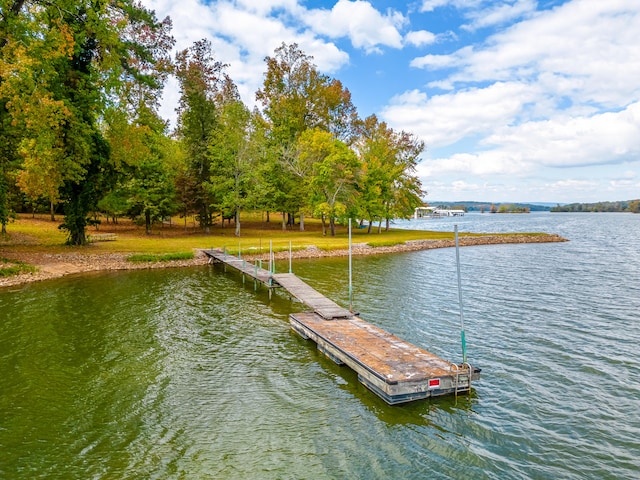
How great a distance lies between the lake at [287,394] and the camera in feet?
26.9

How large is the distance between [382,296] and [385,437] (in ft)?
47.0

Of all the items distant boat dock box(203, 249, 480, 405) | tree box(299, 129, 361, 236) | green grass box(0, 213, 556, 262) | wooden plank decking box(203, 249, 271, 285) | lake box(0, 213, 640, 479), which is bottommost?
lake box(0, 213, 640, 479)

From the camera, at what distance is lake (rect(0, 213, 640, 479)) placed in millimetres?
8211

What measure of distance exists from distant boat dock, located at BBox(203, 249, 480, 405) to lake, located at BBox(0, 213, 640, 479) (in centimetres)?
39

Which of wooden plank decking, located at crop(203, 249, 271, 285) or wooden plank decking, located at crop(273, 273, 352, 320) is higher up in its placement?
wooden plank decking, located at crop(203, 249, 271, 285)

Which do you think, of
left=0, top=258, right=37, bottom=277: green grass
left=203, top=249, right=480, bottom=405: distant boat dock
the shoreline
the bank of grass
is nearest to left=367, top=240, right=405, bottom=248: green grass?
the bank of grass

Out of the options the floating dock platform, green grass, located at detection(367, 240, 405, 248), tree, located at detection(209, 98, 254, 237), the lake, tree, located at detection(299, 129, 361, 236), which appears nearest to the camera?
the lake

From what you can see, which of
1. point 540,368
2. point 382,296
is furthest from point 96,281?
point 540,368

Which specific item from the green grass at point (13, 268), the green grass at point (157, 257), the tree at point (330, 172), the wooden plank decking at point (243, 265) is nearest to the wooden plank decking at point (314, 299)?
the wooden plank decking at point (243, 265)

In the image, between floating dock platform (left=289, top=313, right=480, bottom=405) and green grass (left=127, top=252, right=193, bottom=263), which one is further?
green grass (left=127, top=252, right=193, bottom=263)

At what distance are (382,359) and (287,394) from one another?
9.50 feet

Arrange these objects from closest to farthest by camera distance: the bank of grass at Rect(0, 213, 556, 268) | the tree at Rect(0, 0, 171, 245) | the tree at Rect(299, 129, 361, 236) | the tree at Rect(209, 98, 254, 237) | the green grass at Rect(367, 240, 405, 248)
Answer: the tree at Rect(0, 0, 171, 245), the bank of grass at Rect(0, 213, 556, 268), the green grass at Rect(367, 240, 405, 248), the tree at Rect(209, 98, 254, 237), the tree at Rect(299, 129, 361, 236)

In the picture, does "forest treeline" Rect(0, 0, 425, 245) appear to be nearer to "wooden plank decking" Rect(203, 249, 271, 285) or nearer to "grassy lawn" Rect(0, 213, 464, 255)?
"grassy lawn" Rect(0, 213, 464, 255)

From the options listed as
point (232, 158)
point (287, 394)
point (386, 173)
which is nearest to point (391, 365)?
point (287, 394)
